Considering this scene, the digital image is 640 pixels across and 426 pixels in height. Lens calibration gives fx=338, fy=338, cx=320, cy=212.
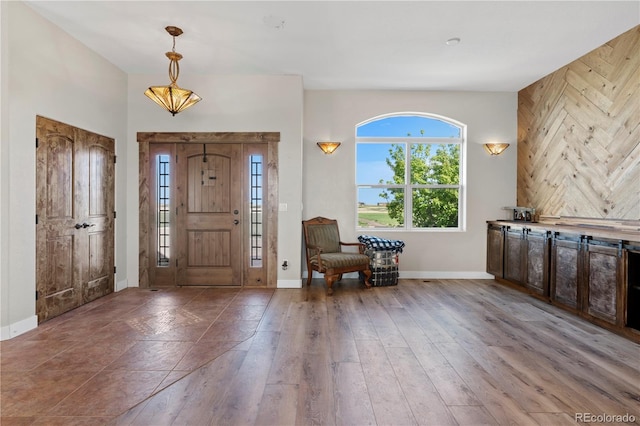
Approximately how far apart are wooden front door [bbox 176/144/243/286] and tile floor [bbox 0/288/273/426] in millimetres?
843

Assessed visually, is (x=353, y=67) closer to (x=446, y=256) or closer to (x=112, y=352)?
(x=446, y=256)

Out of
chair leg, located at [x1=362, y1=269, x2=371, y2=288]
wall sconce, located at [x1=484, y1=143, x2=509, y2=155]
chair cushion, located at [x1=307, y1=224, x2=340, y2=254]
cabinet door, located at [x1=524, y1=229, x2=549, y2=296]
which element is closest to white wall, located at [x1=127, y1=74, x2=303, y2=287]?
chair cushion, located at [x1=307, y1=224, x2=340, y2=254]

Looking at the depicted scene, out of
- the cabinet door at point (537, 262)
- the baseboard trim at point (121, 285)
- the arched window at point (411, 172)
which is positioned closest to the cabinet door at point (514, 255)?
the cabinet door at point (537, 262)

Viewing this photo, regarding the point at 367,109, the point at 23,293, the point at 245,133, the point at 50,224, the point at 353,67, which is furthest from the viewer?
the point at 367,109

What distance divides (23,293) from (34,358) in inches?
36.0

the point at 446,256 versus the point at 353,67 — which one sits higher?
the point at 353,67

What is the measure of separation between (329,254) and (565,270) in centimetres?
296

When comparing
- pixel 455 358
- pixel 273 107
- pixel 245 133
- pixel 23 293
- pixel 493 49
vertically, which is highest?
pixel 493 49

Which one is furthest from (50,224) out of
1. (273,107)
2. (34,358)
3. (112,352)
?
(273,107)

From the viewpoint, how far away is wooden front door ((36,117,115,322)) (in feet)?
11.4

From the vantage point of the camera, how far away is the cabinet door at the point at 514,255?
477cm

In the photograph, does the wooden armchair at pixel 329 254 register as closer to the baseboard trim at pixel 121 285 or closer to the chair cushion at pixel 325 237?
the chair cushion at pixel 325 237

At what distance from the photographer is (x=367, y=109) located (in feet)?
18.7

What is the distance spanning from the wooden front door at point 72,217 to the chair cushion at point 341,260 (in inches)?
115
